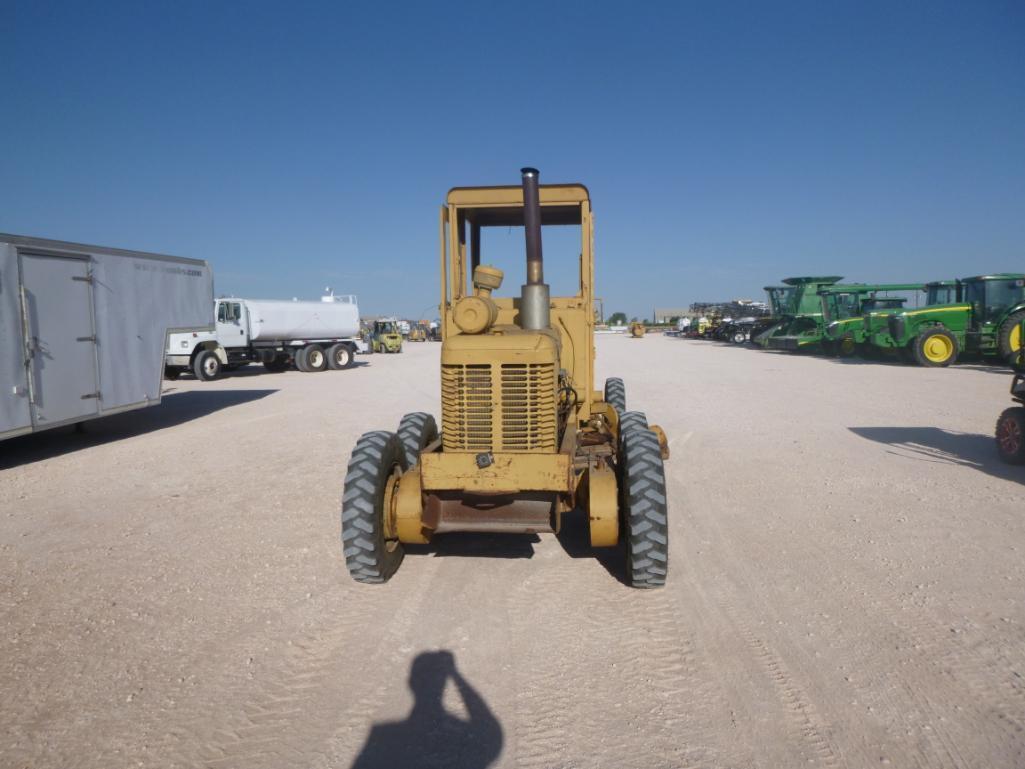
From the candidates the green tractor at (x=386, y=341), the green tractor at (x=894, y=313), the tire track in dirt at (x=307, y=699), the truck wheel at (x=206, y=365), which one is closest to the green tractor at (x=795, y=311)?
the green tractor at (x=894, y=313)

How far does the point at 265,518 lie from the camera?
21.0 feet

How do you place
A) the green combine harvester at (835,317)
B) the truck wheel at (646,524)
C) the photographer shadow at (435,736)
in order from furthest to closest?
the green combine harvester at (835,317)
the truck wheel at (646,524)
the photographer shadow at (435,736)

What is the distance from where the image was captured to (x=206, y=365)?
2172cm

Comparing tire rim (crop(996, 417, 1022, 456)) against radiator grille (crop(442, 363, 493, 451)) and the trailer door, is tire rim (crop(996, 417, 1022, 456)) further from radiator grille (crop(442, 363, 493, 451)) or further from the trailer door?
the trailer door

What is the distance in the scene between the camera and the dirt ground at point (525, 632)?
2.97m

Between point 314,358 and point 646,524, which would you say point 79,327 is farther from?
point 314,358

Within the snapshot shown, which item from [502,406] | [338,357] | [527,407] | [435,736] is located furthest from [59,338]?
[338,357]

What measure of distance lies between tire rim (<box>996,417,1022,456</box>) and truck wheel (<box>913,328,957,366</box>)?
1520 centimetres

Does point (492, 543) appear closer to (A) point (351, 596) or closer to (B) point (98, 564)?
(A) point (351, 596)

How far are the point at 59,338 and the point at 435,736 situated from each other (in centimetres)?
936

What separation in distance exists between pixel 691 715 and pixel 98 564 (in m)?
4.59

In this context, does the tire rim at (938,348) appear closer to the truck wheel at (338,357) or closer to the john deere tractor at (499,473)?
the truck wheel at (338,357)

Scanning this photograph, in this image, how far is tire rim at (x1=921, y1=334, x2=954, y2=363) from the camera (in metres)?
21.4

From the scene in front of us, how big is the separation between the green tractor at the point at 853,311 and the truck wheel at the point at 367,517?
23554 millimetres
